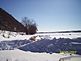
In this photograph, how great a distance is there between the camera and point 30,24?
96.2 feet

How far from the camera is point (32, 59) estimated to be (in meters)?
3.71

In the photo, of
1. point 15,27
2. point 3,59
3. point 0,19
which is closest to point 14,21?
point 15,27

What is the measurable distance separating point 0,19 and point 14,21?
3160mm

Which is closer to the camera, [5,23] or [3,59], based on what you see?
[3,59]

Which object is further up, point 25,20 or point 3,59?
point 25,20

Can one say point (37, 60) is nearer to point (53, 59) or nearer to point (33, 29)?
point (53, 59)

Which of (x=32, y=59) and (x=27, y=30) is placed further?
(x=27, y=30)

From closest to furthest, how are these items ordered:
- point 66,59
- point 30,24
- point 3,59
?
point 66,59, point 3,59, point 30,24

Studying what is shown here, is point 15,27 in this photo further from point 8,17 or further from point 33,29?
→ point 33,29

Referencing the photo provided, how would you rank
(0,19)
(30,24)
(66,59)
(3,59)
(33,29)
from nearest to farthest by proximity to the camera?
1. (66,59)
2. (3,59)
3. (0,19)
4. (33,29)
5. (30,24)

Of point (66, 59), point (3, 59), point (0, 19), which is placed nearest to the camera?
point (66, 59)

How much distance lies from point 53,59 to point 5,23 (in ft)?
67.1

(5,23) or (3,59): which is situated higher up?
(5,23)

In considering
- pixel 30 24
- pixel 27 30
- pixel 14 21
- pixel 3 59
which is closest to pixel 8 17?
pixel 14 21
